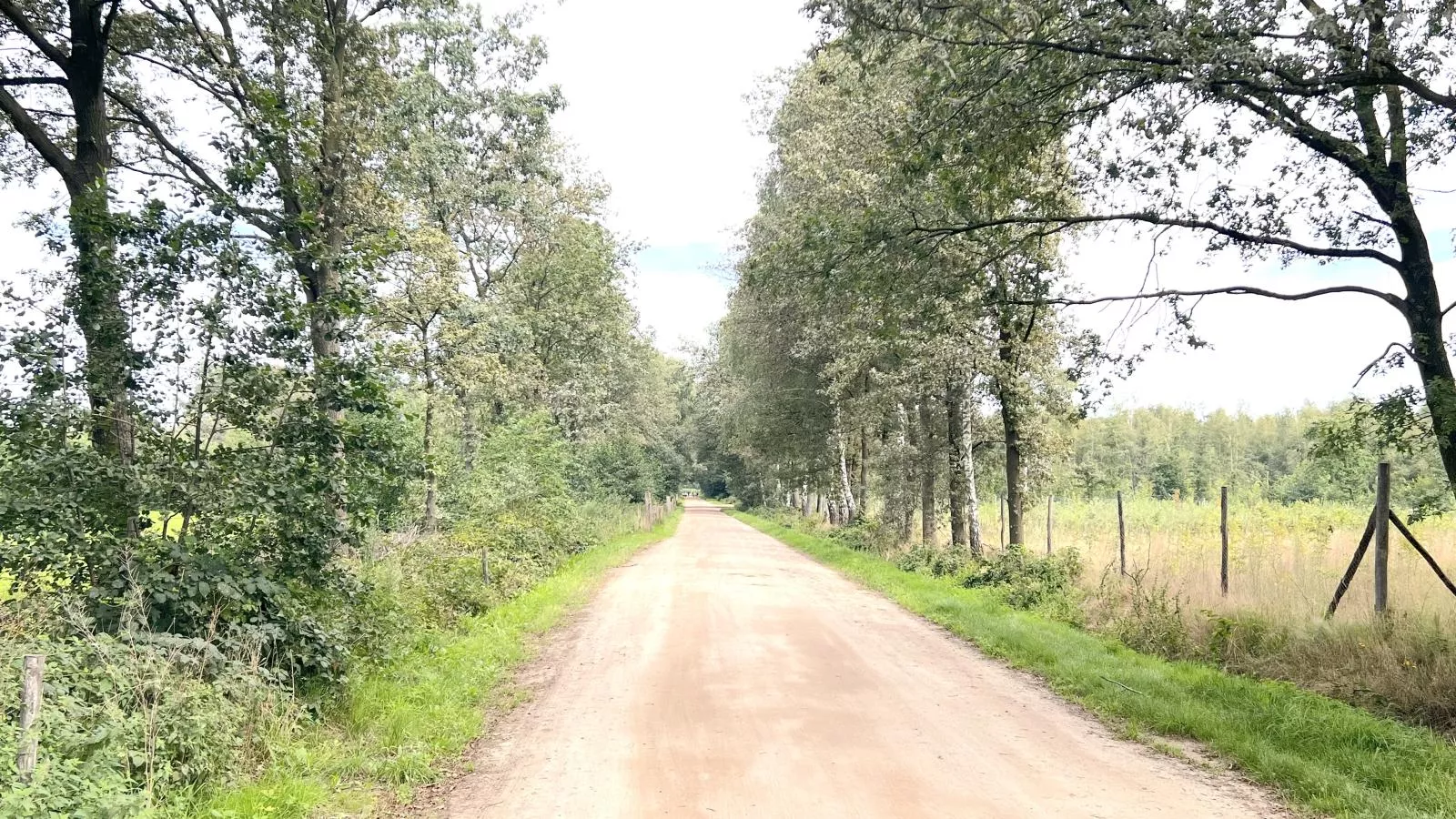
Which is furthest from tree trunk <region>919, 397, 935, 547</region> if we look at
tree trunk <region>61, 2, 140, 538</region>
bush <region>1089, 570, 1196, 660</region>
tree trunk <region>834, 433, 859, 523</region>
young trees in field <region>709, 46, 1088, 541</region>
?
tree trunk <region>61, 2, 140, 538</region>

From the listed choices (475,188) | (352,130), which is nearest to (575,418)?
(475,188)

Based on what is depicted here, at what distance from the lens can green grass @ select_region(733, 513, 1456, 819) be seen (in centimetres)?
468

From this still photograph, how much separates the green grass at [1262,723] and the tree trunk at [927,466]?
28.9ft

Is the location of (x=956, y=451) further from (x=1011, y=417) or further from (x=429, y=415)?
(x=429, y=415)

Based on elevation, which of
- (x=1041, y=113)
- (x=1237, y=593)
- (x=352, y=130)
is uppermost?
(x=352, y=130)

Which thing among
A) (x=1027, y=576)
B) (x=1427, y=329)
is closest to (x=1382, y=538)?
(x=1427, y=329)

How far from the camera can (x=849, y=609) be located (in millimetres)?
11742

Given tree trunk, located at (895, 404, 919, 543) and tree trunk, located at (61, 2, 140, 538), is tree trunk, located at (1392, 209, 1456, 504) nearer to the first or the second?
tree trunk, located at (61, 2, 140, 538)

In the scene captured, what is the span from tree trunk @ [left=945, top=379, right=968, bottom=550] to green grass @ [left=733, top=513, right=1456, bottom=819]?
281 inches

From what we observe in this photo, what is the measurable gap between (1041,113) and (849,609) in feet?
24.8

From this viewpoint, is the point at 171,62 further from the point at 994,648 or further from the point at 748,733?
the point at 994,648

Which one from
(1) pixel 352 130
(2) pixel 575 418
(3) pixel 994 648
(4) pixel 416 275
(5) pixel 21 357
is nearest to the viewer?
(5) pixel 21 357

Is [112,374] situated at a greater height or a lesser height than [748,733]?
greater

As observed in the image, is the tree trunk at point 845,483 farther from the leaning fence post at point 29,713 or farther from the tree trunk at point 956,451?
the leaning fence post at point 29,713
